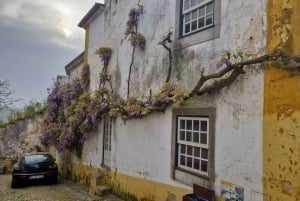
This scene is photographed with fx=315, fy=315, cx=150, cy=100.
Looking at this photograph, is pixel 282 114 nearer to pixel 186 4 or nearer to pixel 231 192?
pixel 231 192

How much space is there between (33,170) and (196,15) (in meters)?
9.73

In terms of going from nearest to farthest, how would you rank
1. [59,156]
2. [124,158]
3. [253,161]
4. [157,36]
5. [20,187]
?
[253,161] → [157,36] → [124,158] → [20,187] → [59,156]

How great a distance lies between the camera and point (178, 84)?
805cm

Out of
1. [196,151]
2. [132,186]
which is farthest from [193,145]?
[132,186]

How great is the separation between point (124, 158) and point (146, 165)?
1.54 meters

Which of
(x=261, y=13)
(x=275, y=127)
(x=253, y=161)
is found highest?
(x=261, y=13)

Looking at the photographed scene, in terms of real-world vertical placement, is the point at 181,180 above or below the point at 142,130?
below

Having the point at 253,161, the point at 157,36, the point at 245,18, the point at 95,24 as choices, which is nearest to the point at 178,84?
the point at 157,36

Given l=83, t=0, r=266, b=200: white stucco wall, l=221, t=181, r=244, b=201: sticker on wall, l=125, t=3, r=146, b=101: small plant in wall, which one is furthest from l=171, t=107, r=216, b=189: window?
l=125, t=3, r=146, b=101: small plant in wall

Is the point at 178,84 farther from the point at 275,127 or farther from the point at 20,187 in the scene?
the point at 20,187

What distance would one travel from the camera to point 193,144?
7457mm

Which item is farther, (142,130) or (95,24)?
(95,24)

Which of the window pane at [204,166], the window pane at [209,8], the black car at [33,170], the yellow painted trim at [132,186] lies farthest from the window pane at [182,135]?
the black car at [33,170]

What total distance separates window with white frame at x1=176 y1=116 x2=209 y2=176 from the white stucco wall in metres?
0.37
